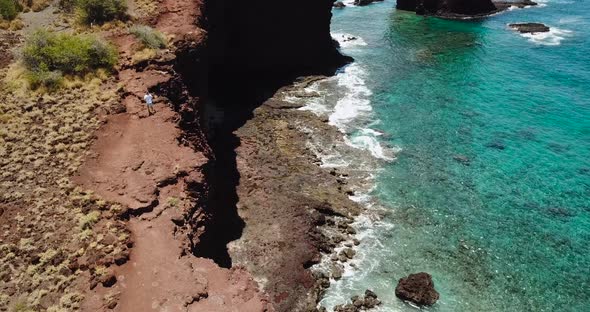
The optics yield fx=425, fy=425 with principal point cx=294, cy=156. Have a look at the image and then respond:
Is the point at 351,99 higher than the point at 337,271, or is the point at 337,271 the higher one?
the point at 351,99

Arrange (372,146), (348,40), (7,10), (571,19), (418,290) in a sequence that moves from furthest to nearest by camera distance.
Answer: (571,19)
(348,40)
(372,146)
(7,10)
(418,290)

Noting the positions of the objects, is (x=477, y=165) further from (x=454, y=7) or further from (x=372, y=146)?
(x=454, y=7)

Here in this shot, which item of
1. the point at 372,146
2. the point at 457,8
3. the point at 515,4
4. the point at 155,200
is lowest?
the point at 372,146

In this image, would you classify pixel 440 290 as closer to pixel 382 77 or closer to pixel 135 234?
pixel 135 234

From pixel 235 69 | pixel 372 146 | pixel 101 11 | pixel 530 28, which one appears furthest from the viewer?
pixel 530 28

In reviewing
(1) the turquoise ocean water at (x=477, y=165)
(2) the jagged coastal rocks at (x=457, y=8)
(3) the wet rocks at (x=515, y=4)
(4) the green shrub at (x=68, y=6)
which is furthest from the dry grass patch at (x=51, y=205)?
(3) the wet rocks at (x=515, y=4)

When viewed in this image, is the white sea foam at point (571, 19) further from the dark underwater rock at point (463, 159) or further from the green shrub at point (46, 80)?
the green shrub at point (46, 80)

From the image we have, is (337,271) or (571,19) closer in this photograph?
(337,271)

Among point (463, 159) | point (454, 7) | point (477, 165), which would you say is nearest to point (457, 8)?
point (454, 7)

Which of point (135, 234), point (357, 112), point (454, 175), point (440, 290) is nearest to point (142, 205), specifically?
point (135, 234)
